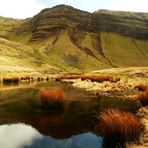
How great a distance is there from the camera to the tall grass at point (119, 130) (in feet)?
45.2

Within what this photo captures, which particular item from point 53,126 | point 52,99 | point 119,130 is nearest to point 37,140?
point 53,126

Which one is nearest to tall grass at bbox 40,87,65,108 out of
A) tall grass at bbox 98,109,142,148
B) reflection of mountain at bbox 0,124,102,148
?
reflection of mountain at bbox 0,124,102,148

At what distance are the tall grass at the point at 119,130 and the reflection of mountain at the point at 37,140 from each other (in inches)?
40.5

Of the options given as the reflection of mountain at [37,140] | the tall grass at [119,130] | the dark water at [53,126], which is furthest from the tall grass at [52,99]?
the tall grass at [119,130]

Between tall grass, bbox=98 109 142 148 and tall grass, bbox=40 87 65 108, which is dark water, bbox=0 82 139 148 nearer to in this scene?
tall grass, bbox=40 87 65 108

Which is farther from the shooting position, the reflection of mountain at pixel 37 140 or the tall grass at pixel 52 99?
the tall grass at pixel 52 99

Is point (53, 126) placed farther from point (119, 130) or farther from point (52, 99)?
point (119, 130)

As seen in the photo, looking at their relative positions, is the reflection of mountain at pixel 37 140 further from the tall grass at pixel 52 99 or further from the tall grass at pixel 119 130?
the tall grass at pixel 52 99

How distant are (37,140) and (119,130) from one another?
186 inches

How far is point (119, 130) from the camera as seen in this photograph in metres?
13.8

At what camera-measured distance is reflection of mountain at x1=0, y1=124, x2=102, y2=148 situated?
608 inches

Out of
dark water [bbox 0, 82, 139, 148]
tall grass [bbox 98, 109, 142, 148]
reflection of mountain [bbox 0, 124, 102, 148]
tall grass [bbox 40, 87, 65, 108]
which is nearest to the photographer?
tall grass [bbox 98, 109, 142, 148]

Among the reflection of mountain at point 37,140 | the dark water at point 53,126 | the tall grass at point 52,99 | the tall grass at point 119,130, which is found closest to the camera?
the tall grass at point 119,130

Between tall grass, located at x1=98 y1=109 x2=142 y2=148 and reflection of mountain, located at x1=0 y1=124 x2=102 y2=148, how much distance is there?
40.5 inches
